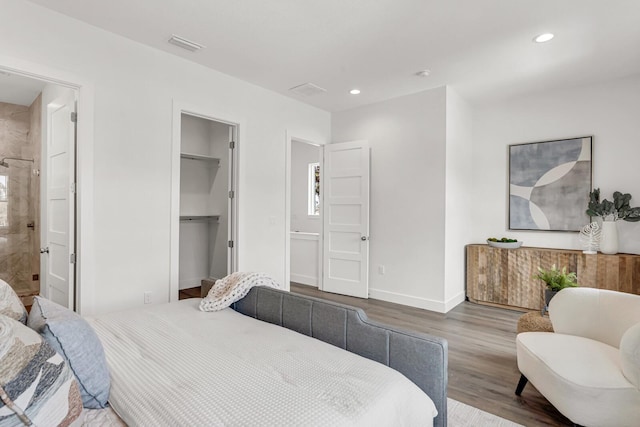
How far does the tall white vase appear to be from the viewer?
12.3 ft

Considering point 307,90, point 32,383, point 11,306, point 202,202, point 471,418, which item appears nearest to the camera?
point 32,383

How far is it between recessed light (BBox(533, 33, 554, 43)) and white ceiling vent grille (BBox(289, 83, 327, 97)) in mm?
2199

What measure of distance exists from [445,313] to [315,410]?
336 cm

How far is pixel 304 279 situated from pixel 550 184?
12.2 feet

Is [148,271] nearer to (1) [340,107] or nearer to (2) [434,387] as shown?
(2) [434,387]

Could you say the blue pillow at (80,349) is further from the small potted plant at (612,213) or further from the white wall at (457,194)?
the small potted plant at (612,213)

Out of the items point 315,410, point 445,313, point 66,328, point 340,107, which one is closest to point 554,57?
point 340,107

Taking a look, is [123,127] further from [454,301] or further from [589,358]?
[454,301]

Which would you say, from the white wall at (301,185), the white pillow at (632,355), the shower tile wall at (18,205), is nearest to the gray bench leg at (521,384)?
the white pillow at (632,355)

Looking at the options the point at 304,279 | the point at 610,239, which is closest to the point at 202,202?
the point at 304,279

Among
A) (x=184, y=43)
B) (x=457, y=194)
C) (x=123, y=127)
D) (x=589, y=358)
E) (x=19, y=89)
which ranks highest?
(x=184, y=43)

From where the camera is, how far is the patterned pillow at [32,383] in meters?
0.83

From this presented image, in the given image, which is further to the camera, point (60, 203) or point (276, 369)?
point (60, 203)

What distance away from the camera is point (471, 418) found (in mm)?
2010
